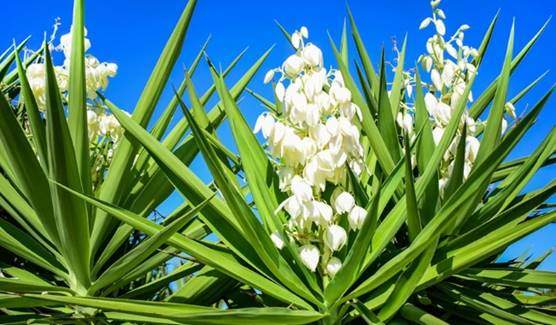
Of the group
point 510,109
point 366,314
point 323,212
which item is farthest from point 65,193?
point 510,109

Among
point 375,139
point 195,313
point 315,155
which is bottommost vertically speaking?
point 195,313

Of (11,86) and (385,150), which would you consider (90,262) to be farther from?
(11,86)

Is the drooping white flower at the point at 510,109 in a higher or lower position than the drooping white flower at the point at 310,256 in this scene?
higher

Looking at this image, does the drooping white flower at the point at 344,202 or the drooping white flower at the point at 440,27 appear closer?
the drooping white flower at the point at 344,202

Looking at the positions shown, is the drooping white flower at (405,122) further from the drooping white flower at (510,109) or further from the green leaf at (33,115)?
the green leaf at (33,115)

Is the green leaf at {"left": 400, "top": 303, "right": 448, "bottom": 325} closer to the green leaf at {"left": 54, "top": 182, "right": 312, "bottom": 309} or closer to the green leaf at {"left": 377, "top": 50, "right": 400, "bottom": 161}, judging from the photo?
the green leaf at {"left": 54, "top": 182, "right": 312, "bottom": 309}

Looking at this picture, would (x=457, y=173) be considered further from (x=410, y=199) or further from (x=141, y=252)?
(x=141, y=252)

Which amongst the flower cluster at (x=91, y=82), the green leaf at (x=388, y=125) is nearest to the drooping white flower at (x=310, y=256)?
the green leaf at (x=388, y=125)

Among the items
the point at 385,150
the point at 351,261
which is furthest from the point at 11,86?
the point at 351,261
